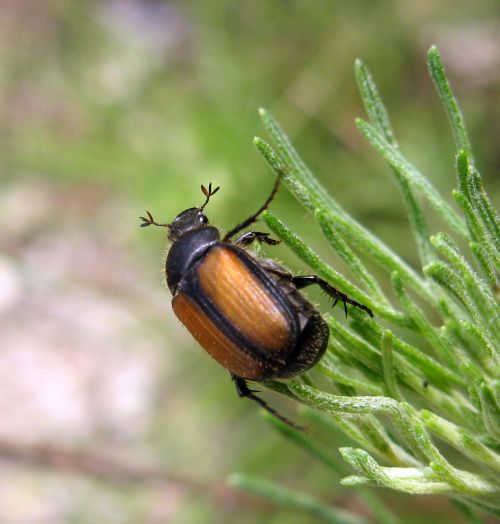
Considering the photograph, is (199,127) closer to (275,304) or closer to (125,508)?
(275,304)

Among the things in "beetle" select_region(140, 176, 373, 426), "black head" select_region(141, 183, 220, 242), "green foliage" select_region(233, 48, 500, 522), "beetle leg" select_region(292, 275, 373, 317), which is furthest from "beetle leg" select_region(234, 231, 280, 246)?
"green foliage" select_region(233, 48, 500, 522)

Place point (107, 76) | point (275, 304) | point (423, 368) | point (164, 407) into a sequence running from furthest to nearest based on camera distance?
point (164, 407)
point (107, 76)
point (275, 304)
point (423, 368)

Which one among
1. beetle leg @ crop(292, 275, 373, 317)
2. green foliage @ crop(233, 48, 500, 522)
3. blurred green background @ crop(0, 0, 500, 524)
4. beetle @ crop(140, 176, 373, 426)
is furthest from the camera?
blurred green background @ crop(0, 0, 500, 524)

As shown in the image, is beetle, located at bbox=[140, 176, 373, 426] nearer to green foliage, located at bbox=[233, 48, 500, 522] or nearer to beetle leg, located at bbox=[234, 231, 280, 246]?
beetle leg, located at bbox=[234, 231, 280, 246]

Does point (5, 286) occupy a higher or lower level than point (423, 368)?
higher

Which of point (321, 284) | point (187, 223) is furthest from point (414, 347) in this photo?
point (187, 223)

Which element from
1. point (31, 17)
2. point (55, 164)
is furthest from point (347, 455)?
point (31, 17)
